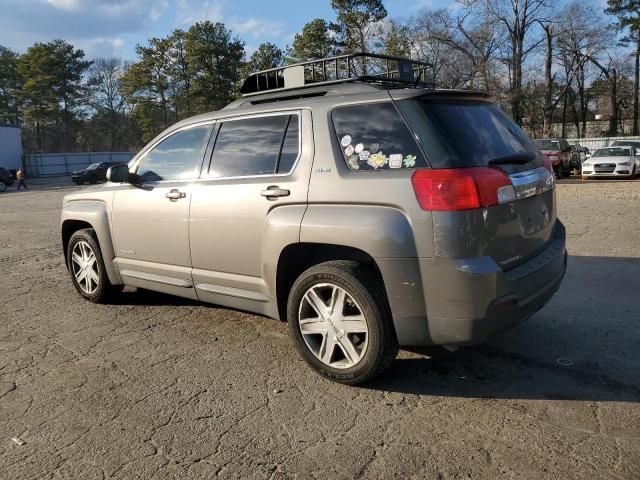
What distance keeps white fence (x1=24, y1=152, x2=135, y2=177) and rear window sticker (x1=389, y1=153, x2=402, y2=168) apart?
159ft

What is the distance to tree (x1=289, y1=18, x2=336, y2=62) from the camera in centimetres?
4278

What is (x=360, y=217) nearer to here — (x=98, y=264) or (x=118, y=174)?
(x=118, y=174)

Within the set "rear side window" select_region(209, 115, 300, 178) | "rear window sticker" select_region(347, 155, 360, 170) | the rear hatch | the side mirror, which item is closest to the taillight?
the rear hatch

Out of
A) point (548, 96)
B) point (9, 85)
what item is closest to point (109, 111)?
point (9, 85)

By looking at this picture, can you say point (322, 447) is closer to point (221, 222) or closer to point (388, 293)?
point (388, 293)

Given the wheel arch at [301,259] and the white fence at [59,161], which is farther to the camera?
the white fence at [59,161]

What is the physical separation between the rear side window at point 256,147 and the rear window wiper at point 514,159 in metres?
1.31

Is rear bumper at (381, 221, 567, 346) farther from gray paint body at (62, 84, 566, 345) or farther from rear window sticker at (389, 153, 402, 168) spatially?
rear window sticker at (389, 153, 402, 168)

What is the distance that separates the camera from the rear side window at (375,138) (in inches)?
125

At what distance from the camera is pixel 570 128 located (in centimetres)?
7038

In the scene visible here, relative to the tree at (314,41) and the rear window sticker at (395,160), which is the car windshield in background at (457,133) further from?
the tree at (314,41)

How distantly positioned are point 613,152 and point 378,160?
2298 cm

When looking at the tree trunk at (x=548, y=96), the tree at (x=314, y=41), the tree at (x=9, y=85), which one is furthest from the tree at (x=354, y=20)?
the tree at (x=9, y=85)

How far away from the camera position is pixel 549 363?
3699 mm
